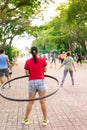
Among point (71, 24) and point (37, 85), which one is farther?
point (71, 24)

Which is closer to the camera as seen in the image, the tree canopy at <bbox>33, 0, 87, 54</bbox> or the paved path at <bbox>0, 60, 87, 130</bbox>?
the paved path at <bbox>0, 60, 87, 130</bbox>

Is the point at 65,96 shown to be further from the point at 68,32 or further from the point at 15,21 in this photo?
the point at 68,32

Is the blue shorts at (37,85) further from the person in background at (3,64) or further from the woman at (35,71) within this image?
the person in background at (3,64)

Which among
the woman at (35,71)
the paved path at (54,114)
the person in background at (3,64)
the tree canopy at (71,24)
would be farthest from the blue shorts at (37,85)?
the tree canopy at (71,24)

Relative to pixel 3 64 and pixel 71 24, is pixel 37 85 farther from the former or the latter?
pixel 71 24

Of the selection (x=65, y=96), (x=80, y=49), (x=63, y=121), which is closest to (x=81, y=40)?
(x=80, y=49)

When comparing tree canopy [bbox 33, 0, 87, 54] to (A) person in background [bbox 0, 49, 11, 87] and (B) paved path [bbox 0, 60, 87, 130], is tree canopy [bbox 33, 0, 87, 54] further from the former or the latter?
(B) paved path [bbox 0, 60, 87, 130]

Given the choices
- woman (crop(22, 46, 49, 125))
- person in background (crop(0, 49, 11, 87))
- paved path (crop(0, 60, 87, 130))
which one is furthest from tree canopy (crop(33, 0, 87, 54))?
woman (crop(22, 46, 49, 125))

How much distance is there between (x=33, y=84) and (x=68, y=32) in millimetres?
62297

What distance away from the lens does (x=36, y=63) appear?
8.80 metres

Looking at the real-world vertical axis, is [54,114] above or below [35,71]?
below

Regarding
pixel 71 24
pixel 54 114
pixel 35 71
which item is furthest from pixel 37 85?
pixel 71 24

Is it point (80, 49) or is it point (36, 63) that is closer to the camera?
point (36, 63)

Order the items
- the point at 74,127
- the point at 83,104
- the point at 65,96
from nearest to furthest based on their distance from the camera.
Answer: the point at 74,127
the point at 83,104
the point at 65,96
